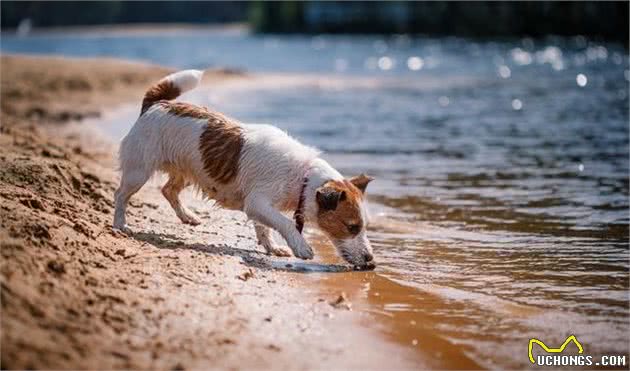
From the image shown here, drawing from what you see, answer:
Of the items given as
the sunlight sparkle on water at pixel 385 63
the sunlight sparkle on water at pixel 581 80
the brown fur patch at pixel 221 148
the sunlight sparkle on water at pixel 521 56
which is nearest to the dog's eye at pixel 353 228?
the brown fur patch at pixel 221 148

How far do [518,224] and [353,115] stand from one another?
479 inches

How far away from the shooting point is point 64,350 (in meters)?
3.82

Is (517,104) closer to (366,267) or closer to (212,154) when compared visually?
(212,154)

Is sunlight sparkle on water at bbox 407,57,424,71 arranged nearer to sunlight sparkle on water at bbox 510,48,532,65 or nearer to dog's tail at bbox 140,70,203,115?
sunlight sparkle on water at bbox 510,48,532,65

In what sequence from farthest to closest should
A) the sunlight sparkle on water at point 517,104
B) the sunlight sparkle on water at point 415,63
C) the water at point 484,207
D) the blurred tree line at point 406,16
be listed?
the blurred tree line at point 406,16, the sunlight sparkle on water at point 415,63, the sunlight sparkle on water at point 517,104, the water at point 484,207

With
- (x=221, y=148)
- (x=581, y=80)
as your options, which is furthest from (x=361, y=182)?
(x=581, y=80)

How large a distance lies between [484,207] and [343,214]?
316cm

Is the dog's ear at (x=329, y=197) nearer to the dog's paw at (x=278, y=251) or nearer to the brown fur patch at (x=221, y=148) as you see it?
the dog's paw at (x=278, y=251)

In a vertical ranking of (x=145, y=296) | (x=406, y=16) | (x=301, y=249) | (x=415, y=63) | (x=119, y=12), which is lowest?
(x=301, y=249)

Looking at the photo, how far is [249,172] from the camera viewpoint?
6.95 m

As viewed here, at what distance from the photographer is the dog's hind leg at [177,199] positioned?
772 cm

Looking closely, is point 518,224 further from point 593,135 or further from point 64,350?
point 593,135

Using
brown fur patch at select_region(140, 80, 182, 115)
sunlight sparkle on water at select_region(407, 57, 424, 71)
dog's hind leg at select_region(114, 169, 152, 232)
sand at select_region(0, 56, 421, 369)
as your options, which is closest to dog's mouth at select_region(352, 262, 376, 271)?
sand at select_region(0, 56, 421, 369)

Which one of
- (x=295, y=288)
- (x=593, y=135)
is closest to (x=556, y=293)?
(x=295, y=288)
